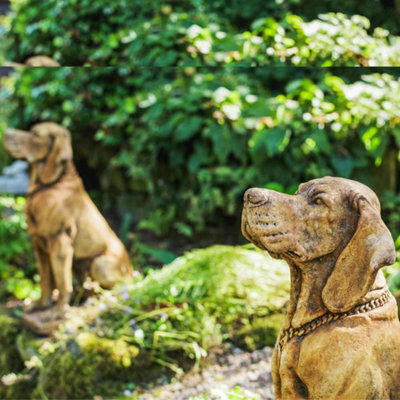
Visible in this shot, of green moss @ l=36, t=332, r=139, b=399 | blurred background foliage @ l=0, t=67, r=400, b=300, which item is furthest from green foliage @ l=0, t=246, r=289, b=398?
blurred background foliage @ l=0, t=67, r=400, b=300

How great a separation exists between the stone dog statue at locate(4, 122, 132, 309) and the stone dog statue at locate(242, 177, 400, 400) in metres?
2.31

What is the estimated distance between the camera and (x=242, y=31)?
2.46 meters

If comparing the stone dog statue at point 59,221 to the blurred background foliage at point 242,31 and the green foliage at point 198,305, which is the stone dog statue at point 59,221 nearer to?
the green foliage at point 198,305

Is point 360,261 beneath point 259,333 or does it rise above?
above

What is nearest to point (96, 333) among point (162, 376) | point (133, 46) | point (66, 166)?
point (162, 376)

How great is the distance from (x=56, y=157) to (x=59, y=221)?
0.43 m

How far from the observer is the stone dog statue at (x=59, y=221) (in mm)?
3682

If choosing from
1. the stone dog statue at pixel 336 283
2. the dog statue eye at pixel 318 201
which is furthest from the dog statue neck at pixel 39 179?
the dog statue eye at pixel 318 201

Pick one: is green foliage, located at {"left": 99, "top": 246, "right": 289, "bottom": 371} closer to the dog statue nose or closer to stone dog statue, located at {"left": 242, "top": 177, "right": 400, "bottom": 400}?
stone dog statue, located at {"left": 242, "top": 177, "right": 400, "bottom": 400}

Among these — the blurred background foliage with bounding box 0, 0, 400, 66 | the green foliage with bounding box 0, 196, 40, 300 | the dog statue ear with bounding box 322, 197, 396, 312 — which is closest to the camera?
the dog statue ear with bounding box 322, 197, 396, 312

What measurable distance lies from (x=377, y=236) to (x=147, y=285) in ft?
7.39

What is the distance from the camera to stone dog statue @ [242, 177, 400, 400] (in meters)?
1.66

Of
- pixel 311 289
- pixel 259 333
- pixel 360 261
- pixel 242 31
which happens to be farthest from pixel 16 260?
pixel 360 261

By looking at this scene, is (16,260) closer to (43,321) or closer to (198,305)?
(43,321)
